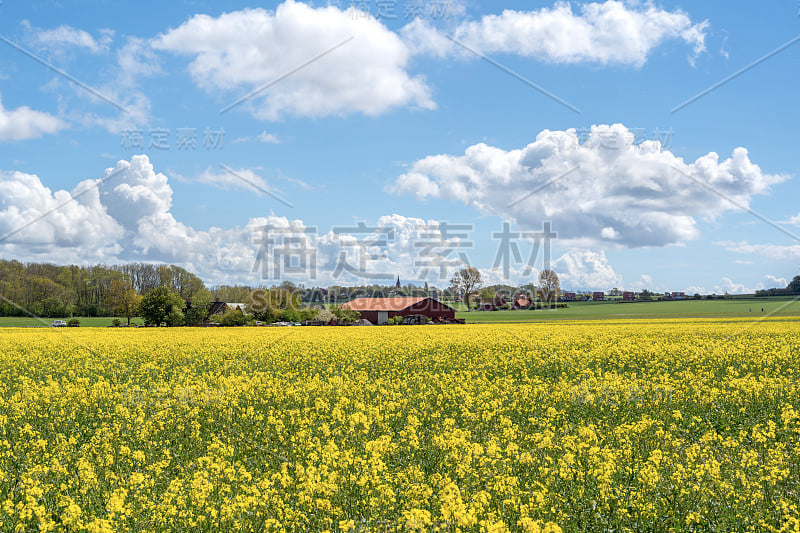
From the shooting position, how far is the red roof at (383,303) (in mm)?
90875

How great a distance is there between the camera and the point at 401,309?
296 feet

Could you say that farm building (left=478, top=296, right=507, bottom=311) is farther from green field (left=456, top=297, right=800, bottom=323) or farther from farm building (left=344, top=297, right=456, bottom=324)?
farm building (left=344, top=297, right=456, bottom=324)

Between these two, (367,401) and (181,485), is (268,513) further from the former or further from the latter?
(367,401)

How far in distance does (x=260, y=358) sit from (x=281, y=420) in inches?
392

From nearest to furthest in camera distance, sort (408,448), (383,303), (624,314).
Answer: (408,448), (624,314), (383,303)

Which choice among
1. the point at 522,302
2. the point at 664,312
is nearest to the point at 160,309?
the point at 664,312

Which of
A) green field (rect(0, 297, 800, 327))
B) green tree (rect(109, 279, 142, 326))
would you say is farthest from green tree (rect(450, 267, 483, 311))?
green tree (rect(109, 279, 142, 326))

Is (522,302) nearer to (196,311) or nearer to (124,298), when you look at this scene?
(196,311)

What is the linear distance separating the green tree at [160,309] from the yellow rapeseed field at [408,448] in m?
49.0

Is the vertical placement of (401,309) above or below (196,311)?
below

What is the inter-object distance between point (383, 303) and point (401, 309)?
4.66 meters

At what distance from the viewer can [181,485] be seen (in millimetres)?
7023

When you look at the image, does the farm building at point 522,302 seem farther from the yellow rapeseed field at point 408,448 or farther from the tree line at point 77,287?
the yellow rapeseed field at point 408,448

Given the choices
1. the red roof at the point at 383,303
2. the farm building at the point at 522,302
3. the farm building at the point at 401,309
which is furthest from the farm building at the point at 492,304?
the red roof at the point at 383,303
